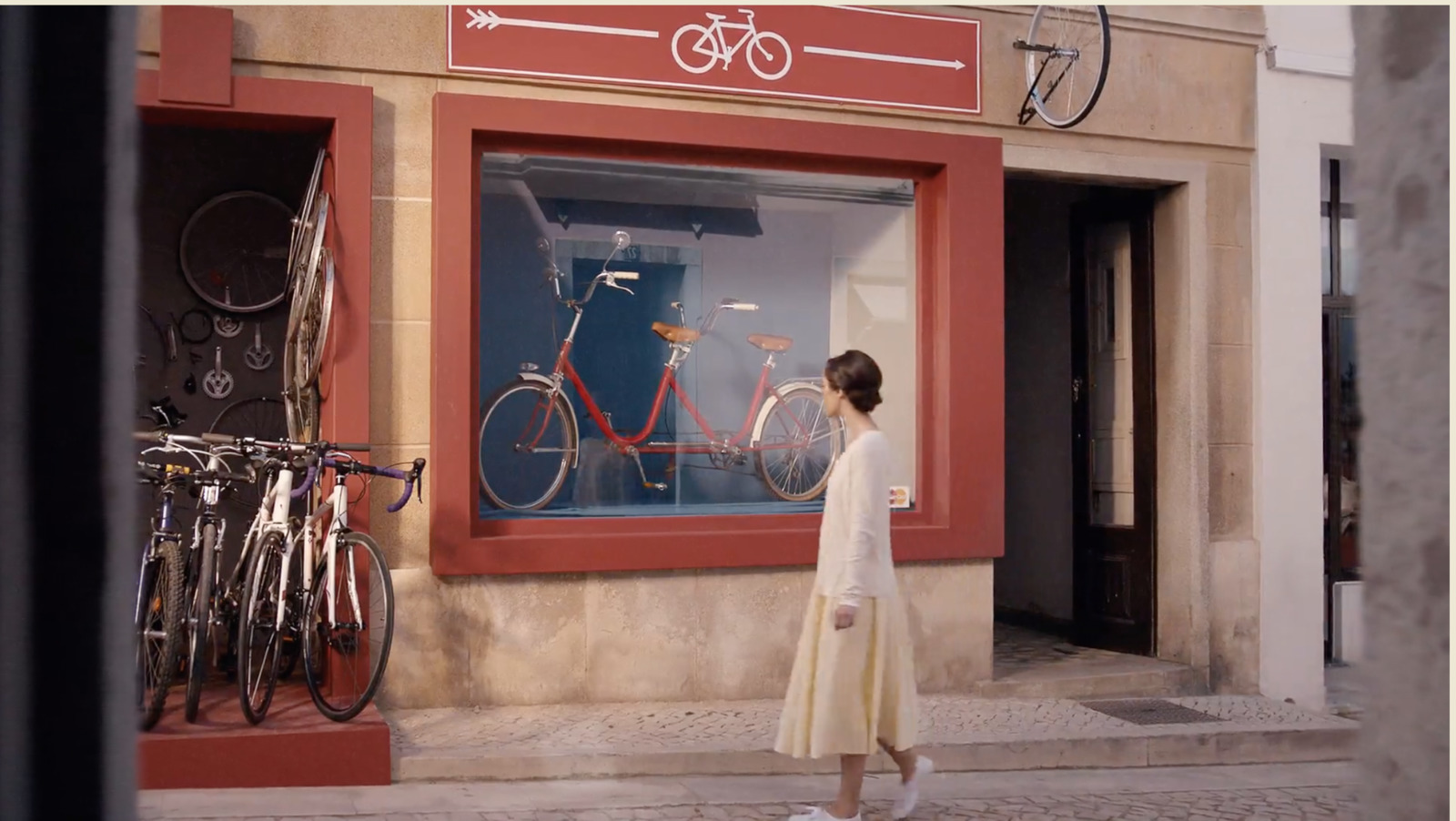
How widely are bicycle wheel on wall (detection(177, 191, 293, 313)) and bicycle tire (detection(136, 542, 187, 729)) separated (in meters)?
2.69

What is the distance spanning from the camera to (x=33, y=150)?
1.43 metres

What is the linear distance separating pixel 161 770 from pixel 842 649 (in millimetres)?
2985

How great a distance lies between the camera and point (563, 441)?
26.7ft

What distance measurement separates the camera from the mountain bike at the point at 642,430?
7.96 meters

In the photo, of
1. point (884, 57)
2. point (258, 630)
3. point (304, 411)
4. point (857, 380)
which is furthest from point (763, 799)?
point (884, 57)

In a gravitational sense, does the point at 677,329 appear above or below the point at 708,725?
above

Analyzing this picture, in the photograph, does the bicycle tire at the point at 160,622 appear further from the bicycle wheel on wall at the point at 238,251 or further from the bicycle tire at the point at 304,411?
the bicycle wheel on wall at the point at 238,251

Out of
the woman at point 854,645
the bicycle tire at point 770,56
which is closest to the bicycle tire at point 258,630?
the woman at point 854,645

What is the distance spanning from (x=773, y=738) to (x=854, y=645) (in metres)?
1.73

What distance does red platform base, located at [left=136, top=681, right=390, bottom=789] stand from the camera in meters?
5.96

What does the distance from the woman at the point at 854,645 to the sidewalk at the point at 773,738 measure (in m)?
1.25

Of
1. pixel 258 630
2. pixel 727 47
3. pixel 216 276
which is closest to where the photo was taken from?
pixel 258 630

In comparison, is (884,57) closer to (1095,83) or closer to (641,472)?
(1095,83)

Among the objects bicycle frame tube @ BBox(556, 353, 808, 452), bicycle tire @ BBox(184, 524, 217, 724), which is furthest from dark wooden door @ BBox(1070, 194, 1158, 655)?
bicycle tire @ BBox(184, 524, 217, 724)
